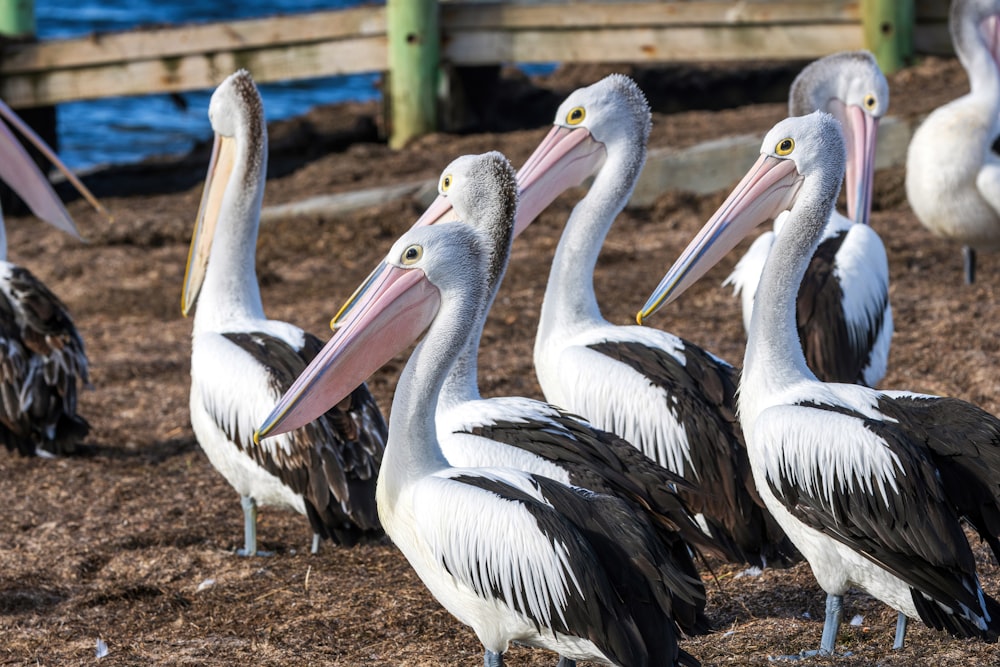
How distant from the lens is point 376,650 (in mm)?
4062

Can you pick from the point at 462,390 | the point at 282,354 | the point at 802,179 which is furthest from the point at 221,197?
the point at 802,179

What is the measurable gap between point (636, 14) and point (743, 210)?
6029 millimetres

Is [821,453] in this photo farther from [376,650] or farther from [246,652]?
[246,652]

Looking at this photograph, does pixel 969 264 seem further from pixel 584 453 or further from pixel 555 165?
pixel 584 453

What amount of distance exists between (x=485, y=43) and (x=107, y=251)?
121 inches

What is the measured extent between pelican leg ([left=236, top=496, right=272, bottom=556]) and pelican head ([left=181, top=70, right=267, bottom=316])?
889 millimetres

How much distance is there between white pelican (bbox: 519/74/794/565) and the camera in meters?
4.28

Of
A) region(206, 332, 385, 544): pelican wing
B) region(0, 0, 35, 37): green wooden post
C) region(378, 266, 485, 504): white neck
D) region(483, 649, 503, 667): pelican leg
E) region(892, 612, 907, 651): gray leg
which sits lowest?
region(892, 612, 907, 651): gray leg

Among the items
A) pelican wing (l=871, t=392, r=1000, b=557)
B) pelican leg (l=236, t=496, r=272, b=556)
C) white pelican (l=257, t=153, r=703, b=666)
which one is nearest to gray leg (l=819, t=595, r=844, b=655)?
pelican wing (l=871, t=392, r=1000, b=557)

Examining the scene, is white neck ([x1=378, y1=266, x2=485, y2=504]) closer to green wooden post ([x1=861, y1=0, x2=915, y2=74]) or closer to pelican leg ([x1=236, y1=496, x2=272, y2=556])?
pelican leg ([x1=236, y1=496, x2=272, y2=556])

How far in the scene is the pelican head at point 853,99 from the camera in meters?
5.90

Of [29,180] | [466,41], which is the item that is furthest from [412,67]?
[29,180]

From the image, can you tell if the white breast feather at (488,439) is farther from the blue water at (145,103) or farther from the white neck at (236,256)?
the blue water at (145,103)

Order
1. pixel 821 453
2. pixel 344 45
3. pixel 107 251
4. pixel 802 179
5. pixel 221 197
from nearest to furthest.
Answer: pixel 821 453 < pixel 802 179 < pixel 221 197 < pixel 107 251 < pixel 344 45
